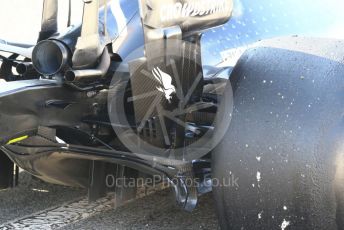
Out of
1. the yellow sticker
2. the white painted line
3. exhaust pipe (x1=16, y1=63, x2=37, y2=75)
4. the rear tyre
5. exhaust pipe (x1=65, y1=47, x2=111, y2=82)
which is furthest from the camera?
the rear tyre

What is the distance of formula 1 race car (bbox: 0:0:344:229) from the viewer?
7.31 ft

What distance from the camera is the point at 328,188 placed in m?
2.21

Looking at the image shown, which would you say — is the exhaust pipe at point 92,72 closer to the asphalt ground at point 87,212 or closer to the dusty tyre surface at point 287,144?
the dusty tyre surface at point 287,144

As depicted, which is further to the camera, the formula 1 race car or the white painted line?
the white painted line

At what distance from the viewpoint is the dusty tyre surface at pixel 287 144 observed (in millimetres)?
2195

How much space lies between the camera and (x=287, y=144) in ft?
7.28

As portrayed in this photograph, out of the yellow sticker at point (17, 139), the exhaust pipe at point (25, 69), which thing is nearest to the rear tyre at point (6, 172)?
the exhaust pipe at point (25, 69)

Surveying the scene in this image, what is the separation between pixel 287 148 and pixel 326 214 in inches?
11.7

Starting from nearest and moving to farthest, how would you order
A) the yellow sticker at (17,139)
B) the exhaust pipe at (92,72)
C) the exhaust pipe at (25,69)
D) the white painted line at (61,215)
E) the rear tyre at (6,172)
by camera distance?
1. the exhaust pipe at (92,72)
2. the yellow sticker at (17,139)
3. the exhaust pipe at (25,69)
4. the white painted line at (61,215)
5. the rear tyre at (6,172)

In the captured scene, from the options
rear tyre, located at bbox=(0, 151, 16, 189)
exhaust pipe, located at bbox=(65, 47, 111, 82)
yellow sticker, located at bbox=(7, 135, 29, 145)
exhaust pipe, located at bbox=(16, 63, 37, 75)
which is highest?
exhaust pipe, located at bbox=(65, 47, 111, 82)

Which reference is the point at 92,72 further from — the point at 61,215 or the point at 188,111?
the point at 61,215

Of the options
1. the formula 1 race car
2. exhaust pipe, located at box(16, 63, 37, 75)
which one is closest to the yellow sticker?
the formula 1 race car

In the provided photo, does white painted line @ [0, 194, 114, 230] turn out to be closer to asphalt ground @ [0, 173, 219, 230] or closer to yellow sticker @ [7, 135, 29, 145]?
asphalt ground @ [0, 173, 219, 230]

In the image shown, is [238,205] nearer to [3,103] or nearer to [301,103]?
[301,103]
